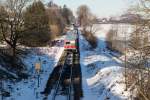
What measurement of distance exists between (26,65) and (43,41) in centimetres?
2760

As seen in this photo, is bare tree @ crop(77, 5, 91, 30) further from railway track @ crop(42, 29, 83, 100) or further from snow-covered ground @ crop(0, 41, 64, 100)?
railway track @ crop(42, 29, 83, 100)

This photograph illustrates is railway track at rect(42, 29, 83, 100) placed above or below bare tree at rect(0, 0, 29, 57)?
below

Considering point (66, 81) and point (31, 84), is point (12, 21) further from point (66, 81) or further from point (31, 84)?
point (66, 81)

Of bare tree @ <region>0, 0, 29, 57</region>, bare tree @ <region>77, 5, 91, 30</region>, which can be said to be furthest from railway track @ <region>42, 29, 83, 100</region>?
bare tree @ <region>77, 5, 91, 30</region>

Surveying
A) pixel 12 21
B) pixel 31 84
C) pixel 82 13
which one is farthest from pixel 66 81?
pixel 82 13

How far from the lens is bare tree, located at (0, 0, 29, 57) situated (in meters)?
38.8

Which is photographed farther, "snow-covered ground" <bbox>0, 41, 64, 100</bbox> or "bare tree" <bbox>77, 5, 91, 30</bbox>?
"bare tree" <bbox>77, 5, 91, 30</bbox>

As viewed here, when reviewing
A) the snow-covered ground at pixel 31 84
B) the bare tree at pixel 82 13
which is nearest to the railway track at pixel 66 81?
the snow-covered ground at pixel 31 84

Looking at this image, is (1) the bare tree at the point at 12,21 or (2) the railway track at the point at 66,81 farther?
(1) the bare tree at the point at 12,21

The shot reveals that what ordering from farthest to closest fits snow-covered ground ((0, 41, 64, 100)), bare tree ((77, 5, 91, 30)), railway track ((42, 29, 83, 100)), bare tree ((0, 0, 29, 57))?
bare tree ((77, 5, 91, 30))
bare tree ((0, 0, 29, 57))
railway track ((42, 29, 83, 100))
snow-covered ground ((0, 41, 64, 100))

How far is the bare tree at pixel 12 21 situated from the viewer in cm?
3884

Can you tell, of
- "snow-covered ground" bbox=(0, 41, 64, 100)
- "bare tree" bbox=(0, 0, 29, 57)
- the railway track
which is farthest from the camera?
"bare tree" bbox=(0, 0, 29, 57)

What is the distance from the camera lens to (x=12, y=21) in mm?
39031

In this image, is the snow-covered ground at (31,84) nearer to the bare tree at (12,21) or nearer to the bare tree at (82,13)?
the bare tree at (12,21)
